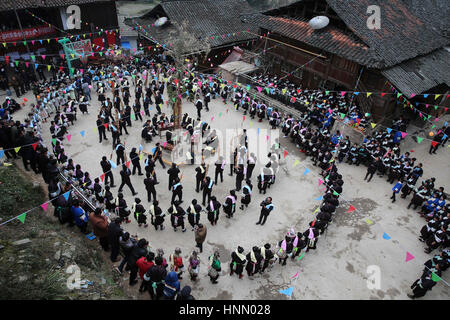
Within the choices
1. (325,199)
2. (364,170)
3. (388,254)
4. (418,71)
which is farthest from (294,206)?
(418,71)

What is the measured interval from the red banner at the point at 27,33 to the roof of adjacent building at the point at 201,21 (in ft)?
23.6

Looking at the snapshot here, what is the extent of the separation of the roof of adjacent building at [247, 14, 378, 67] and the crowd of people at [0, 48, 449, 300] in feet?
10.2

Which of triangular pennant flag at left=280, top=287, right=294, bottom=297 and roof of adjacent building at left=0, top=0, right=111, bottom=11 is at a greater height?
roof of adjacent building at left=0, top=0, right=111, bottom=11

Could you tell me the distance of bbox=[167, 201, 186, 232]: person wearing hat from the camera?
32.5 feet

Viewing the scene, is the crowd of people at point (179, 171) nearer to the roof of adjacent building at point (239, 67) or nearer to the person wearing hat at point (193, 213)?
the person wearing hat at point (193, 213)

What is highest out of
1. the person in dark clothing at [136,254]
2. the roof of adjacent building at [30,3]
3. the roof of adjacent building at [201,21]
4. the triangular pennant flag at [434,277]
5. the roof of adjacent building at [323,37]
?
the roof of adjacent building at [323,37]

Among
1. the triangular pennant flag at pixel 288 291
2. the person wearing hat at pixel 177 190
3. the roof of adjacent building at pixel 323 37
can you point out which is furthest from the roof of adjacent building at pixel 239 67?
the triangular pennant flag at pixel 288 291

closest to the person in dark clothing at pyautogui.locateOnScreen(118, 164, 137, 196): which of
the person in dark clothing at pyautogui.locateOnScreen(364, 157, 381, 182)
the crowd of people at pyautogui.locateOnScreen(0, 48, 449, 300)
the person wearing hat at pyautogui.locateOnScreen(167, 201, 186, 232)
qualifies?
the crowd of people at pyautogui.locateOnScreen(0, 48, 449, 300)

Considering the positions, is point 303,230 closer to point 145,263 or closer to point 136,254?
point 145,263

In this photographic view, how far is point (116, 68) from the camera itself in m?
20.8

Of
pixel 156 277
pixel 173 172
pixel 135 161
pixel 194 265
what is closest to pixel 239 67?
pixel 135 161

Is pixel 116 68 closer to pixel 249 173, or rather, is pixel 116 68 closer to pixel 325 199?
pixel 249 173

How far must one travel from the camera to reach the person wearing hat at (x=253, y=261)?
28.2 ft

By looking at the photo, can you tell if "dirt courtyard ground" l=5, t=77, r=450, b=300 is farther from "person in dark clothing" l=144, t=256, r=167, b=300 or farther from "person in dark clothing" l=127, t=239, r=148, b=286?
"person in dark clothing" l=127, t=239, r=148, b=286
